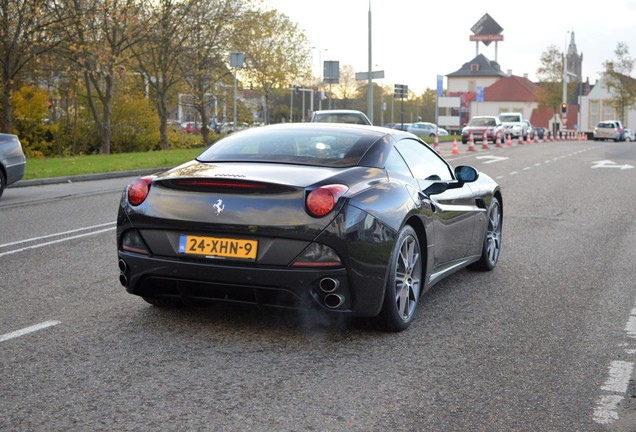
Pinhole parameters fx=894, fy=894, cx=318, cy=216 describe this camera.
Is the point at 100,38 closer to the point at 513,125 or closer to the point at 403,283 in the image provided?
the point at 403,283

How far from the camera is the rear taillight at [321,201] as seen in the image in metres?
4.96

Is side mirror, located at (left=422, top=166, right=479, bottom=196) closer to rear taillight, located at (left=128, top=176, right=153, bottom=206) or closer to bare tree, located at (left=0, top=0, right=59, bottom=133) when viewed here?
rear taillight, located at (left=128, top=176, right=153, bottom=206)

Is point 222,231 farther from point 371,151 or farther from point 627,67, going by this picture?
point 627,67

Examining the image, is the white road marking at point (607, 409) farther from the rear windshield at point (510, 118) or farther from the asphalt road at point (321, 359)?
the rear windshield at point (510, 118)

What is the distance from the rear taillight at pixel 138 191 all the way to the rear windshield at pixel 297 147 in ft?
1.74

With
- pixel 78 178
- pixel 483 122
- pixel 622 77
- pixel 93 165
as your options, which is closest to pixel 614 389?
pixel 78 178

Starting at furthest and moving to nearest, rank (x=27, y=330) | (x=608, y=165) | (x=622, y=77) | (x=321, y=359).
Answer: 1. (x=622, y=77)
2. (x=608, y=165)
3. (x=27, y=330)
4. (x=321, y=359)

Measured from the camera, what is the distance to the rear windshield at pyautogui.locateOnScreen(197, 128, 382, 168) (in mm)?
5629

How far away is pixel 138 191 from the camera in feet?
17.7

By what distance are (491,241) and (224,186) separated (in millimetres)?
3491

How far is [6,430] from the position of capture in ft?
12.0

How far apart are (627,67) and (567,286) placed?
92.4 m

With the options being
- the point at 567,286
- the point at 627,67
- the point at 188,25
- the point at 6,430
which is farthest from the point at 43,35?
the point at 627,67

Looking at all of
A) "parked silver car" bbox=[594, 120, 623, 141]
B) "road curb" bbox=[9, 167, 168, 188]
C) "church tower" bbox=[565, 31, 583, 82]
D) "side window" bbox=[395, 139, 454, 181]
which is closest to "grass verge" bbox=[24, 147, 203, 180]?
"road curb" bbox=[9, 167, 168, 188]
